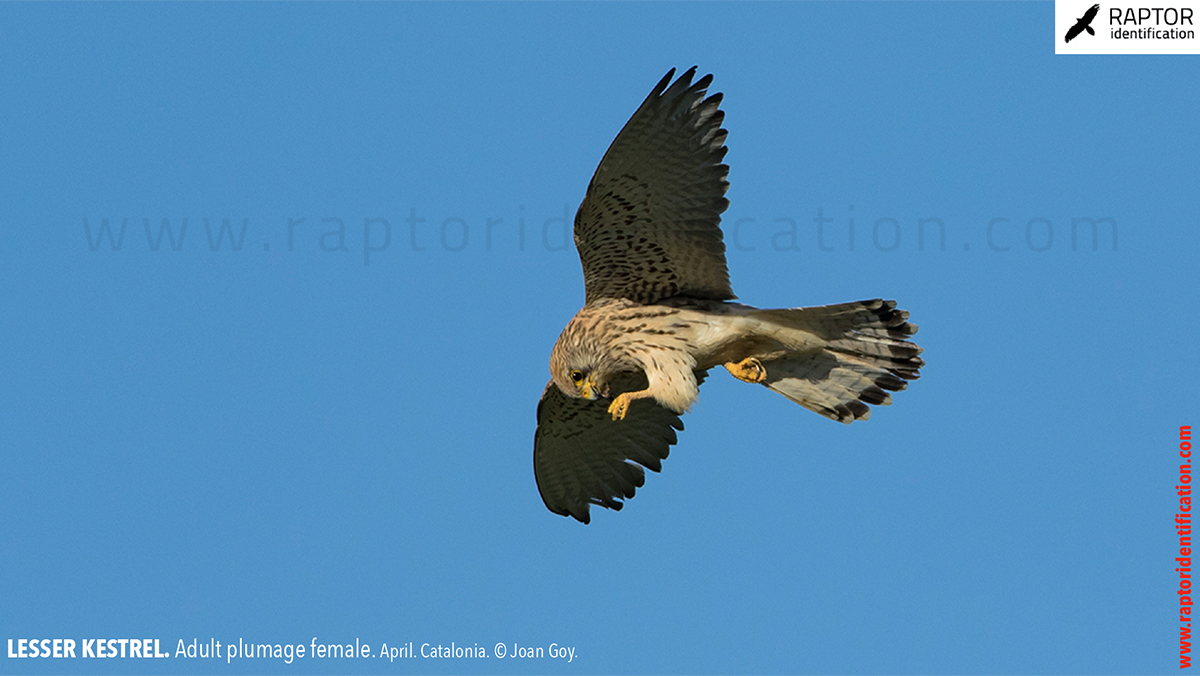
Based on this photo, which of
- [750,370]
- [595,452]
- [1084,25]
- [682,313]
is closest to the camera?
[682,313]

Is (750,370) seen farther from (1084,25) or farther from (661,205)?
(1084,25)

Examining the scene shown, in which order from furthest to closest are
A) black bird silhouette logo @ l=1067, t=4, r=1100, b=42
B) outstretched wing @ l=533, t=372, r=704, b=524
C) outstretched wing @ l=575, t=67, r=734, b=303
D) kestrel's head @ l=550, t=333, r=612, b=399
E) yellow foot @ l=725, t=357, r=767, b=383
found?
black bird silhouette logo @ l=1067, t=4, r=1100, b=42, outstretched wing @ l=533, t=372, r=704, b=524, yellow foot @ l=725, t=357, r=767, b=383, kestrel's head @ l=550, t=333, r=612, b=399, outstretched wing @ l=575, t=67, r=734, b=303

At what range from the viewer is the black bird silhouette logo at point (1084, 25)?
33.3 ft

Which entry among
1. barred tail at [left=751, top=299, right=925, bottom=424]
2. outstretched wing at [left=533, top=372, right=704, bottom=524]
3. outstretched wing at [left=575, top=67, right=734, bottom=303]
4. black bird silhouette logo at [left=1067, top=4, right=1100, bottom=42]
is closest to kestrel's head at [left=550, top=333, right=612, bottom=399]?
outstretched wing at [left=575, top=67, right=734, bottom=303]

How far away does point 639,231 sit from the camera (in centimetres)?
820

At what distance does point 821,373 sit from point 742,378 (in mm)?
541

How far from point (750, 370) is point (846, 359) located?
654 millimetres

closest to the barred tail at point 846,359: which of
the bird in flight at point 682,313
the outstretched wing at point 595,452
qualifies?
the bird in flight at point 682,313

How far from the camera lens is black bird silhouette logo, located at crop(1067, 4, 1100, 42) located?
10.1 m

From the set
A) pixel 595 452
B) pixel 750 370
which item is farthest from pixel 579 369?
pixel 595 452

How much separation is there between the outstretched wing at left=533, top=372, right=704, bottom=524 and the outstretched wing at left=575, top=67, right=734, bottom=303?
1331 millimetres

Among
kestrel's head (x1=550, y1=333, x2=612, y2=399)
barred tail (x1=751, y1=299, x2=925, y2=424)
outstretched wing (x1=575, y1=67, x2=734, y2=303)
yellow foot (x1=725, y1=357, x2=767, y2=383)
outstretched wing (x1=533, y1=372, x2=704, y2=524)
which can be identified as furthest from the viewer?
outstretched wing (x1=533, y1=372, x2=704, y2=524)

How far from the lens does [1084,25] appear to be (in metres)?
10.2

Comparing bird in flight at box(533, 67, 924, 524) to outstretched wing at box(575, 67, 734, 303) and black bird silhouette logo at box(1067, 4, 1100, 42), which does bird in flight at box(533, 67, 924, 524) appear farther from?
black bird silhouette logo at box(1067, 4, 1100, 42)
